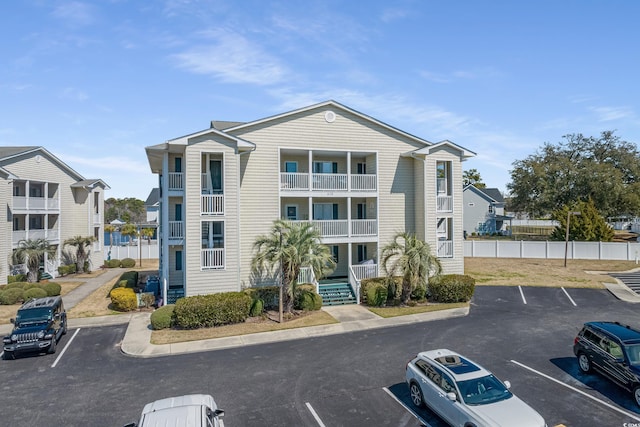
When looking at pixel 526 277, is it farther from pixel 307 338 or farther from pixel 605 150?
pixel 605 150

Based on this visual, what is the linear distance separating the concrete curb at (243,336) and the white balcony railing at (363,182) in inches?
366

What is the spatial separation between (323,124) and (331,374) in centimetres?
1701

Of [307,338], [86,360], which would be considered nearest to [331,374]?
[307,338]

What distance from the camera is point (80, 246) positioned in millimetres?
37531

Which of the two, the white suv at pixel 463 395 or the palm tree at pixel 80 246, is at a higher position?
the palm tree at pixel 80 246

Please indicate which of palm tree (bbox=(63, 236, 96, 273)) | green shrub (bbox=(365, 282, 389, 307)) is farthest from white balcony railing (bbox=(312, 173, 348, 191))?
palm tree (bbox=(63, 236, 96, 273))

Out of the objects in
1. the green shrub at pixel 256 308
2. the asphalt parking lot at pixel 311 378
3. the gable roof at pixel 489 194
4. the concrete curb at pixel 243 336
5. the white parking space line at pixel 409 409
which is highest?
the gable roof at pixel 489 194

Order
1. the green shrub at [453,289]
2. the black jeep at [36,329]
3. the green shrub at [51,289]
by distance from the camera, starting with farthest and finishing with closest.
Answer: the green shrub at [51,289], the green shrub at [453,289], the black jeep at [36,329]

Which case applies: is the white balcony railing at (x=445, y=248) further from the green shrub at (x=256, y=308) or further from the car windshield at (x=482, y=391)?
the car windshield at (x=482, y=391)

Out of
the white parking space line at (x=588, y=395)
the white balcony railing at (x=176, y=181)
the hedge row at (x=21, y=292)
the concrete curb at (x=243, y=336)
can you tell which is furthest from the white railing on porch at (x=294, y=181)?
the hedge row at (x=21, y=292)

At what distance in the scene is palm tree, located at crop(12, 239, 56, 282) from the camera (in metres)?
29.2

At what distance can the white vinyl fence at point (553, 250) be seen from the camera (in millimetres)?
39438

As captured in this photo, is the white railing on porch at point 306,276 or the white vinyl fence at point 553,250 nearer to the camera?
the white railing on porch at point 306,276

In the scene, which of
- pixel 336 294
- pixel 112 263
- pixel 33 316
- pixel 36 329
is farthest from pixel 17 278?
pixel 336 294
